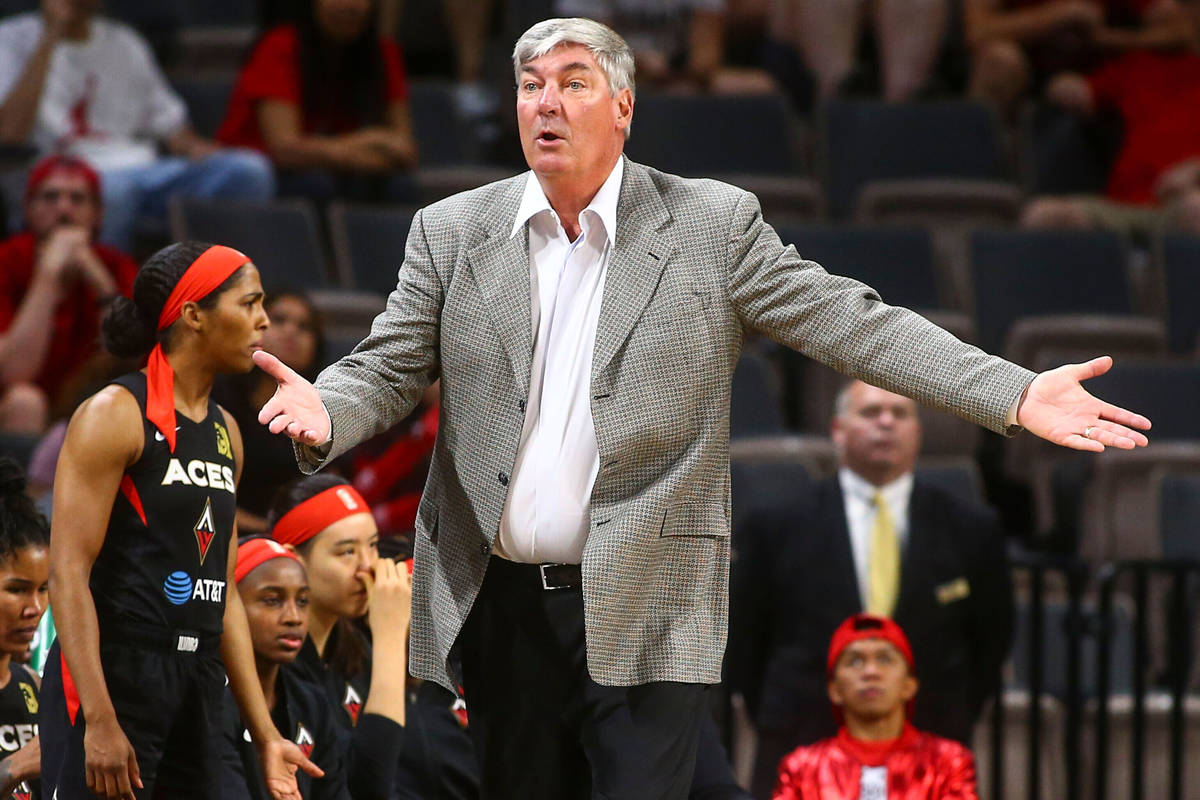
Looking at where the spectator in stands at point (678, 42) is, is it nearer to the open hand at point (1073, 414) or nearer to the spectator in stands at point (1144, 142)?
the spectator in stands at point (1144, 142)

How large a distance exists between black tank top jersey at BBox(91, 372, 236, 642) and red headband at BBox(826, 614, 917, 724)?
1.88 metres

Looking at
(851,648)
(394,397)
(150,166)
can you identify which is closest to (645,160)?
(150,166)

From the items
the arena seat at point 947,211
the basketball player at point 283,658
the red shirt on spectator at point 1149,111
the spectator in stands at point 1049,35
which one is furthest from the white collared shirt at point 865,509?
the spectator in stands at point 1049,35

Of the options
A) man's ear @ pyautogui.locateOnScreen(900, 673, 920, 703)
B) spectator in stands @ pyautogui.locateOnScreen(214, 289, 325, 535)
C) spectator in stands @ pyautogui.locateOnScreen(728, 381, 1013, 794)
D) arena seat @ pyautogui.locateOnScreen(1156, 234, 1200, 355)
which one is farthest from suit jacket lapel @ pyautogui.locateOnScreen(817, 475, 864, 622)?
arena seat @ pyautogui.locateOnScreen(1156, 234, 1200, 355)

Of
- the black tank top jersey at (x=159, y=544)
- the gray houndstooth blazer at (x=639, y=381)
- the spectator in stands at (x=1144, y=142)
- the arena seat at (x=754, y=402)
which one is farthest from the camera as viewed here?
the spectator in stands at (x=1144, y=142)

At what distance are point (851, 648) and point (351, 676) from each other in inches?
50.4

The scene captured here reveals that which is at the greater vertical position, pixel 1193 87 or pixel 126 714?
pixel 1193 87

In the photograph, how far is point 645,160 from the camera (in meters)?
6.58

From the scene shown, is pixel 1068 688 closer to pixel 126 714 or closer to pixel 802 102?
pixel 126 714

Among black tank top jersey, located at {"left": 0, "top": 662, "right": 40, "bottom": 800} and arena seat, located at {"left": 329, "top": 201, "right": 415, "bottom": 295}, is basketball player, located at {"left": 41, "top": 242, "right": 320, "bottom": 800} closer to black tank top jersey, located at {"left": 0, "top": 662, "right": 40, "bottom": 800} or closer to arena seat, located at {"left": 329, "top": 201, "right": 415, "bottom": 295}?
black tank top jersey, located at {"left": 0, "top": 662, "right": 40, "bottom": 800}

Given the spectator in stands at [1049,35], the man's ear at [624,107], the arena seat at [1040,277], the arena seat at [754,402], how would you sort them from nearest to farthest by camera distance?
the man's ear at [624,107], the arena seat at [754,402], the arena seat at [1040,277], the spectator in stands at [1049,35]

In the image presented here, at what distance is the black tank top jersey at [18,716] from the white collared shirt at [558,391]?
3.41 ft

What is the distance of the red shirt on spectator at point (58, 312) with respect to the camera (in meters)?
5.14

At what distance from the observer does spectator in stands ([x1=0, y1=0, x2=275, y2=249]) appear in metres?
5.93
